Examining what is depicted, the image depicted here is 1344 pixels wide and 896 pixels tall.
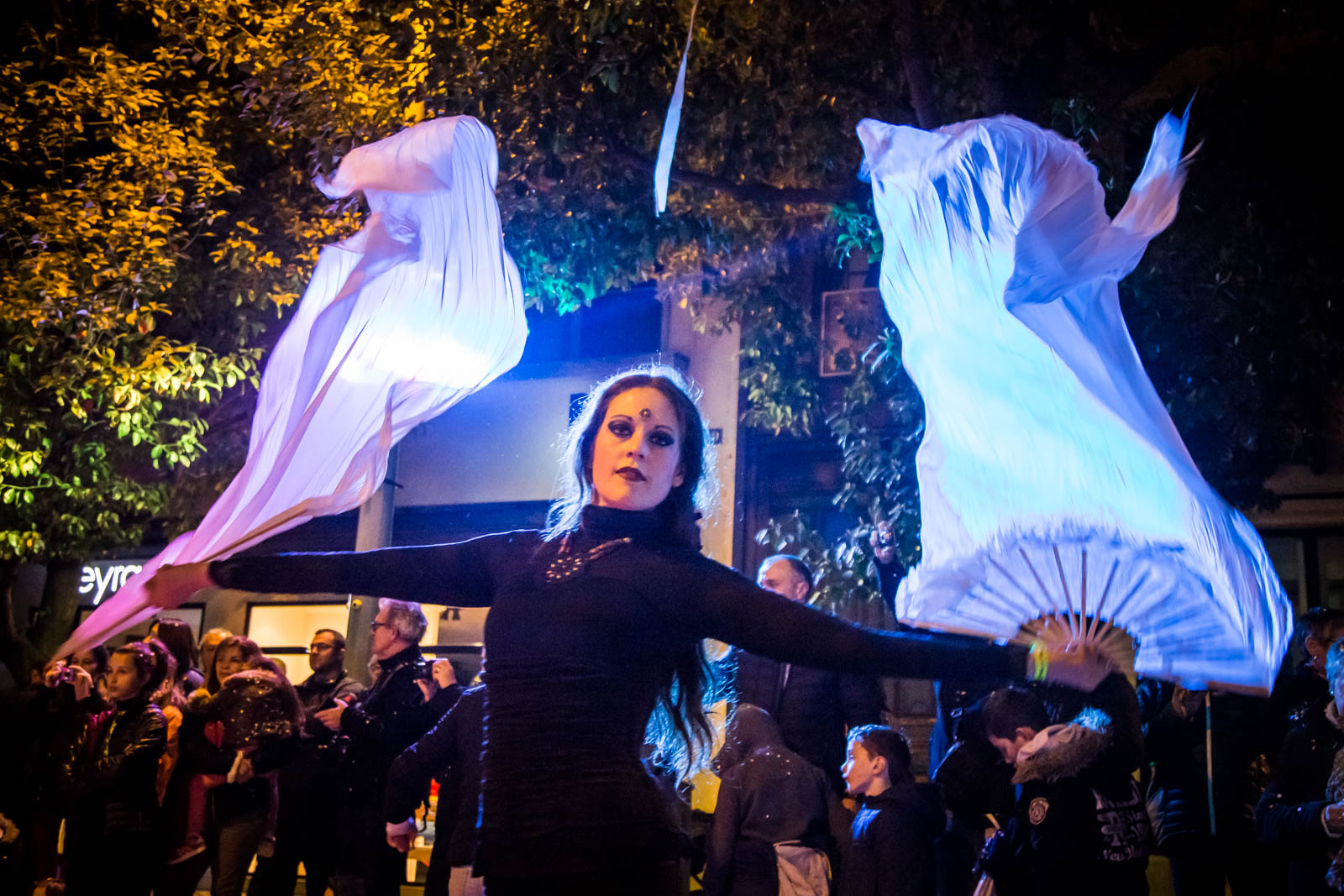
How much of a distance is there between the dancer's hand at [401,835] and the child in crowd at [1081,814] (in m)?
2.77

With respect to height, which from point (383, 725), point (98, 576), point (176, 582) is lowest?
point (383, 725)

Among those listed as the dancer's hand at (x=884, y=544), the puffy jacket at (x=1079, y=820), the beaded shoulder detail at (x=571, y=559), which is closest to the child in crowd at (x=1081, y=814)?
the puffy jacket at (x=1079, y=820)

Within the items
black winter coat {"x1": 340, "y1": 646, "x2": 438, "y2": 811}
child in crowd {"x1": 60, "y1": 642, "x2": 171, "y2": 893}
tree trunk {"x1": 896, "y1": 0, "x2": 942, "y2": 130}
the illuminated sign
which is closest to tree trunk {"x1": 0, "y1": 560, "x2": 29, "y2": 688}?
the illuminated sign

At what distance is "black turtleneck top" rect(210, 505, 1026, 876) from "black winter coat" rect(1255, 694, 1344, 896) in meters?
3.31

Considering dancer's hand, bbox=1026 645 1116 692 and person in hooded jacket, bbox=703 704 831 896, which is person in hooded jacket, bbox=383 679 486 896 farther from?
dancer's hand, bbox=1026 645 1116 692

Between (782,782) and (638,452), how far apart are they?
2983 millimetres

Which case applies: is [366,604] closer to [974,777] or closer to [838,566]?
[838,566]

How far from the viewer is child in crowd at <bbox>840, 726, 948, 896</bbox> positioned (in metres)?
4.61

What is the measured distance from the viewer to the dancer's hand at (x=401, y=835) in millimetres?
5273

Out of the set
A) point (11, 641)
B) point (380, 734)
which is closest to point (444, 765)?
point (380, 734)

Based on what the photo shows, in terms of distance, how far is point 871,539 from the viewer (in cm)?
662

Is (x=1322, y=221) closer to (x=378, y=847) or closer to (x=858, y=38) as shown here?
(x=858, y=38)

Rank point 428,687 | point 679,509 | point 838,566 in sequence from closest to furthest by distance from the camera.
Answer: point 679,509 → point 428,687 → point 838,566

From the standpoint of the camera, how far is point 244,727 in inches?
228
